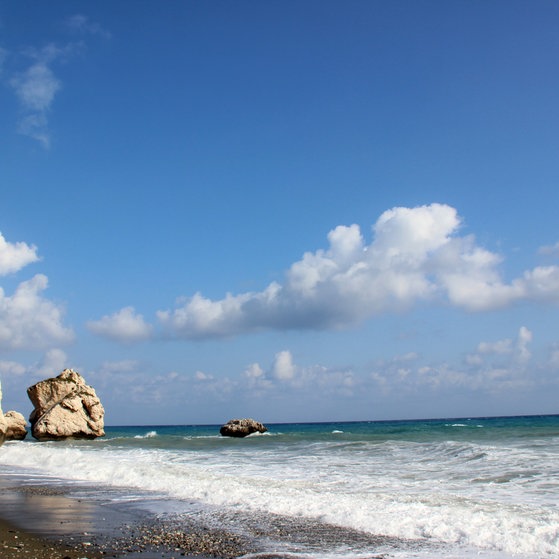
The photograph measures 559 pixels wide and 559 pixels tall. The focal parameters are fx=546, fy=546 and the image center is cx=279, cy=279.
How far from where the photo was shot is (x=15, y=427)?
173ft

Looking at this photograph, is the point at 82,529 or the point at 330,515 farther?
the point at 330,515

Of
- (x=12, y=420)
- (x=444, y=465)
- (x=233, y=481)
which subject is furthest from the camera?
(x=12, y=420)

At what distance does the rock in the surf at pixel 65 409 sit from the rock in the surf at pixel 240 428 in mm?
12744

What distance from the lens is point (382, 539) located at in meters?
9.27

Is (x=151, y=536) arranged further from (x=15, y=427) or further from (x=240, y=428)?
(x=15, y=427)

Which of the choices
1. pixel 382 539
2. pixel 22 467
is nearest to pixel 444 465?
pixel 382 539

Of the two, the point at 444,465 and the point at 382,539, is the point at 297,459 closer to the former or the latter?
the point at 444,465

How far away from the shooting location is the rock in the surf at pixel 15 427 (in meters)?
52.3

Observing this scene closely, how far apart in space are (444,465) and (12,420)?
46.3 metres

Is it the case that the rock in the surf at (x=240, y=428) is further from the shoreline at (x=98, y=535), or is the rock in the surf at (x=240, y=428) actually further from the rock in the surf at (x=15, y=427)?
the shoreline at (x=98, y=535)

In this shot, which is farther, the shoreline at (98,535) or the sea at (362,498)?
the sea at (362,498)

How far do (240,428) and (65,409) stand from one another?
56.7 feet

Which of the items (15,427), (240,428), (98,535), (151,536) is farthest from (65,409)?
(151,536)

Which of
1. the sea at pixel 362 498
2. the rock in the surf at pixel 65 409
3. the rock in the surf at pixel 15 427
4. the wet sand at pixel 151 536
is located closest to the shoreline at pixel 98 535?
the wet sand at pixel 151 536
